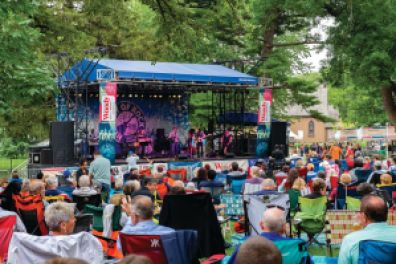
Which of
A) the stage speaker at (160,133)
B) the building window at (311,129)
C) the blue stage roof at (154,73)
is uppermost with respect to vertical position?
the blue stage roof at (154,73)

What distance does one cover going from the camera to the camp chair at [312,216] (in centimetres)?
823

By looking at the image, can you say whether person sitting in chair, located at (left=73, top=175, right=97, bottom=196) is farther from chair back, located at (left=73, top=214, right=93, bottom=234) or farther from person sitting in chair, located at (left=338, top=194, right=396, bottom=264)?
person sitting in chair, located at (left=338, top=194, right=396, bottom=264)

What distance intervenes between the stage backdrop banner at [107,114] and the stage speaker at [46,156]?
162cm

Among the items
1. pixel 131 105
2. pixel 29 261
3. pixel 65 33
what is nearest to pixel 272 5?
pixel 131 105

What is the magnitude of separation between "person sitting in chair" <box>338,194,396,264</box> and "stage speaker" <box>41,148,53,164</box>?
16356 mm

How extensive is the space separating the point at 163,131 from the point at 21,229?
19471 millimetres

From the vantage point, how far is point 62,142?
785 inches

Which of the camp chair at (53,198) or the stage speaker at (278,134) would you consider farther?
the stage speaker at (278,134)

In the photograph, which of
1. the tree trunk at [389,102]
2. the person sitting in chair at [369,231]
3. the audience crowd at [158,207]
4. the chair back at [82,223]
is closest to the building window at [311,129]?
the tree trunk at [389,102]

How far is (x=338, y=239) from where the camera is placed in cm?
688

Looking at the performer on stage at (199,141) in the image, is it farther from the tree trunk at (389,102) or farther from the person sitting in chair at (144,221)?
the person sitting in chair at (144,221)

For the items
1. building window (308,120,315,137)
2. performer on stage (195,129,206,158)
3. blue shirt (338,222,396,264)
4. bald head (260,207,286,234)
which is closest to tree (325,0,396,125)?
performer on stage (195,129,206,158)

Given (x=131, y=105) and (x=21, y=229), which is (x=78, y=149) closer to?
(x=131, y=105)

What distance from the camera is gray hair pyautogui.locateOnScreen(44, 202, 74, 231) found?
471 centimetres
